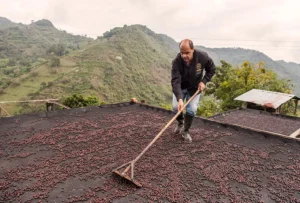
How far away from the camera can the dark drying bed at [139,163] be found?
8.98ft

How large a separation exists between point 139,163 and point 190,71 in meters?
1.89

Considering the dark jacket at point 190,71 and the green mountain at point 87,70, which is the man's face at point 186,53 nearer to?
the dark jacket at point 190,71

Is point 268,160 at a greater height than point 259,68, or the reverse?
point 259,68

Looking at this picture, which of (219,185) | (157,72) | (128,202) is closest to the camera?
(128,202)

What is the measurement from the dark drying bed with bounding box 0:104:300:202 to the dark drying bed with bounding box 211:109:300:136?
17.1 ft

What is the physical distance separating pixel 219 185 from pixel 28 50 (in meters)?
106

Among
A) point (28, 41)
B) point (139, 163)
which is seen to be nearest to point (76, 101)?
point (139, 163)

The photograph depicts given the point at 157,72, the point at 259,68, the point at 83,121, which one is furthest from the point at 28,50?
the point at 83,121

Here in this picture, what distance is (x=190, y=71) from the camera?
4.30 m

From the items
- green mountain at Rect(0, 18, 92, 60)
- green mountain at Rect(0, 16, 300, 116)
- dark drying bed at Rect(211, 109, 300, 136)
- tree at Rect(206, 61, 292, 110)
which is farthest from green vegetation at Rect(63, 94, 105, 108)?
green mountain at Rect(0, 18, 92, 60)

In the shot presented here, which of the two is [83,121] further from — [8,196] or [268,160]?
[268,160]

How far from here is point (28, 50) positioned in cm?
9406

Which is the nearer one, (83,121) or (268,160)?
(268,160)

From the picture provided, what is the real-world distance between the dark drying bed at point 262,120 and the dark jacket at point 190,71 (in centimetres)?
596
